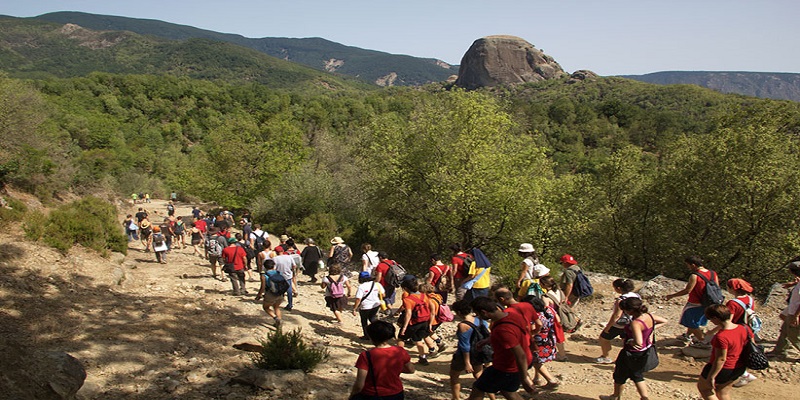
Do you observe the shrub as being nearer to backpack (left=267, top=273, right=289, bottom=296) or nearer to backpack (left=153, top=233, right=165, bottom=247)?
backpack (left=267, top=273, right=289, bottom=296)

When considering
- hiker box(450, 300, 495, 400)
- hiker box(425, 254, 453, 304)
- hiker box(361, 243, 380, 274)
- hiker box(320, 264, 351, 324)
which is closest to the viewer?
hiker box(450, 300, 495, 400)

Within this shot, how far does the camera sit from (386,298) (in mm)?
9344

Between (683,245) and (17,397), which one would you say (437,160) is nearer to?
(683,245)

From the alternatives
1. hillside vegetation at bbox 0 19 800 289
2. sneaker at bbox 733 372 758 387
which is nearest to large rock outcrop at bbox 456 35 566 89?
hillside vegetation at bbox 0 19 800 289

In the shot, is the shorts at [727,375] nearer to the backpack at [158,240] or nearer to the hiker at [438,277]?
the hiker at [438,277]

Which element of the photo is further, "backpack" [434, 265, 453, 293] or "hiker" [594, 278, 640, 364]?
"backpack" [434, 265, 453, 293]

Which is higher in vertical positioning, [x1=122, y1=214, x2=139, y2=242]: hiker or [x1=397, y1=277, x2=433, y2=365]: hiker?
[x1=397, y1=277, x2=433, y2=365]: hiker

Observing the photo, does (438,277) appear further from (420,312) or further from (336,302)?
(336,302)

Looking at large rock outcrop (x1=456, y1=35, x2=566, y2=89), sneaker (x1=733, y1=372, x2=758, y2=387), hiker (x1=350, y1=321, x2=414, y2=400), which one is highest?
large rock outcrop (x1=456, y1=35, x2=566, y2=89)

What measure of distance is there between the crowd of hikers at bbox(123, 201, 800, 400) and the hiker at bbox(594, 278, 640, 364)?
0.05ft

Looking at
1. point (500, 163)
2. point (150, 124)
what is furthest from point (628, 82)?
point (500, 163)

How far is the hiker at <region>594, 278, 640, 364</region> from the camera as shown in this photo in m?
6.53

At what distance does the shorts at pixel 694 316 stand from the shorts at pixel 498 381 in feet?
13.9

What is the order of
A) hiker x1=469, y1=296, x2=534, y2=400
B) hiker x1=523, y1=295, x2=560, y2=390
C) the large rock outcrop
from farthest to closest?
the large rock outcrop < hiker x1=523, y1=295, x2=560, y2=390 < hiker x1=469, y1=296, x2=534, y2=400
